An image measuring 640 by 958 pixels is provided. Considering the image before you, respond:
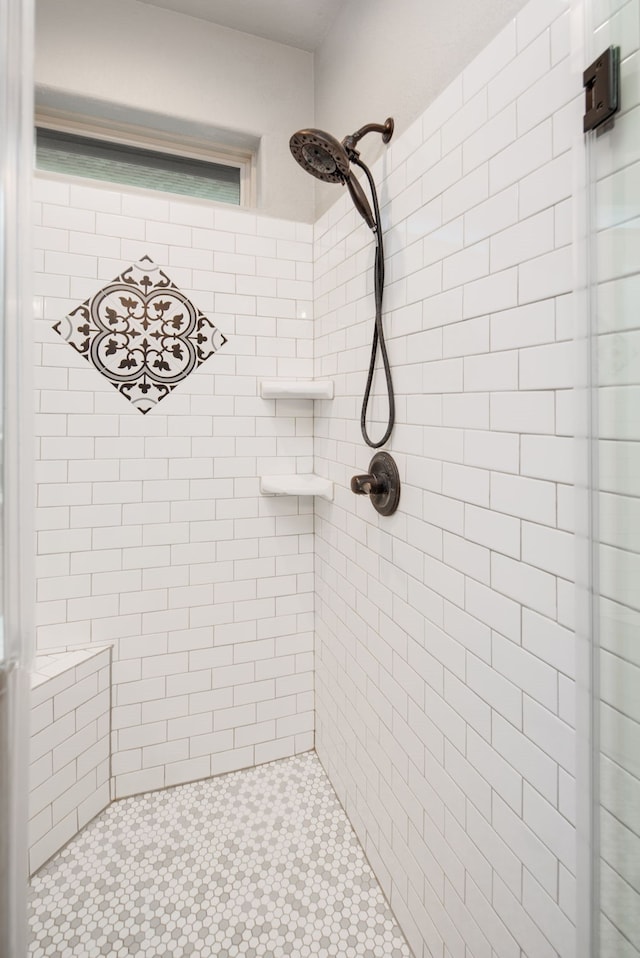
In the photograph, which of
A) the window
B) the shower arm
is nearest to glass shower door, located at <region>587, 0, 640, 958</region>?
the shower arm

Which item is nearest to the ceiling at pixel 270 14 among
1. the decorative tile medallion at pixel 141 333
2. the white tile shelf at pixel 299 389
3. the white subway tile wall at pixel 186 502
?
the white subway tile wall at pixel 186 502

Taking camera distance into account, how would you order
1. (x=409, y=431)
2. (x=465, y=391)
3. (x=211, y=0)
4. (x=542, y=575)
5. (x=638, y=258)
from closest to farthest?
(x=638, y=258)
(x=542, y=575)
(x=465, y=391)
(x=409, y=431)
(x=211, y=0)

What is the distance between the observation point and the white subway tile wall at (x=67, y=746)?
1.39 m

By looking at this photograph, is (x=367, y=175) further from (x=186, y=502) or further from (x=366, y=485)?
(x=186, y=502)

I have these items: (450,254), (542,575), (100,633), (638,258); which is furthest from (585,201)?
(100,633)

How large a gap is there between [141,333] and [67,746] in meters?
1.38

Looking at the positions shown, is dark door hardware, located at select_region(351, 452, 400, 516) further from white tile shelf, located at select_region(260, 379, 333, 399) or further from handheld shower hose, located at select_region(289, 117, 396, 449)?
white tile shelf, located at select_region(260, 379, 333, 399)

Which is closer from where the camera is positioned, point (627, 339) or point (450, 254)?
point (627, 339)

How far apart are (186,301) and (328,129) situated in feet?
2.70

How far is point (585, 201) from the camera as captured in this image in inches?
25.1

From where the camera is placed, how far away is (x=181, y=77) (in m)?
1.67

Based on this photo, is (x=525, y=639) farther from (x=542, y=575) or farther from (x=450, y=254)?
(x=450, y=254)

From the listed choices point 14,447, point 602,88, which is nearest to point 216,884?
point 14,447

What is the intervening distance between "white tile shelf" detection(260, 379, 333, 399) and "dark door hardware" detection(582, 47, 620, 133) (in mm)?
1075
